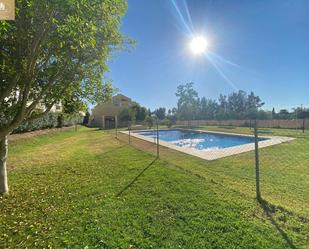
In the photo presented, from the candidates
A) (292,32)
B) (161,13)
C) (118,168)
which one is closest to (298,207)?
(118,168)

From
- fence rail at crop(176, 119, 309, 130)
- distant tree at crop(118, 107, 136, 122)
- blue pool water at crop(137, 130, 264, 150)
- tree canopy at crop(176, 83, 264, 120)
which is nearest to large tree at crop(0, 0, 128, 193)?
blue pool water at crop(137, 130, 264, 150)

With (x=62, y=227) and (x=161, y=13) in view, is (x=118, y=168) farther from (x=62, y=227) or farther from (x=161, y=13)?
(x=161, y=13)

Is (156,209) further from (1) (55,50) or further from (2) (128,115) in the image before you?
(2) (128,115)

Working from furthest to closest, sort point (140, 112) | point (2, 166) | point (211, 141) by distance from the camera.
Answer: point (140, 112) → point (211, 141) → point (2, 166)

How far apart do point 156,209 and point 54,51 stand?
419cm

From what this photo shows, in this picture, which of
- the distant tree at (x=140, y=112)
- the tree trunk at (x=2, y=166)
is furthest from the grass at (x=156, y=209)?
the distant tree at (x=140, y=112)

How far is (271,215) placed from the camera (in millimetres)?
3727

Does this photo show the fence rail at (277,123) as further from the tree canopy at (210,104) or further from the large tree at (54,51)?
the large tree at (54,51)

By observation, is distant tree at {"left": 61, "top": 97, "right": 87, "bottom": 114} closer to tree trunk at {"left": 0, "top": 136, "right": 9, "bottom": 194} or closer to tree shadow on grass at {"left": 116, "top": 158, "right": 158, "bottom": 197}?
tree trunk at {"left": 0, "top": 136, "right": 9, "bottom": 194}

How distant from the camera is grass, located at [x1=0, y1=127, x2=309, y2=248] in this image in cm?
309

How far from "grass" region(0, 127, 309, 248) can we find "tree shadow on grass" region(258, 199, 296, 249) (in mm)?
18

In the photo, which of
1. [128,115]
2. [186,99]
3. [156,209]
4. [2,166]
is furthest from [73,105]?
[186,99]

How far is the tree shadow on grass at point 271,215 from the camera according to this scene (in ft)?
9.63

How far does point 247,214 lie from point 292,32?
610 inches
